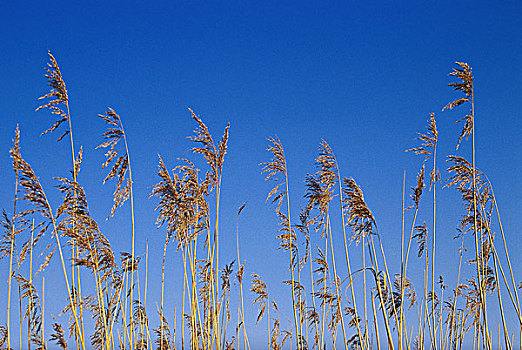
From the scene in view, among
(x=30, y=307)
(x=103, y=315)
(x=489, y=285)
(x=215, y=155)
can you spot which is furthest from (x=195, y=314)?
(x=489, y=285)

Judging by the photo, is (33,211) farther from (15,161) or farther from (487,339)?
(487,339)

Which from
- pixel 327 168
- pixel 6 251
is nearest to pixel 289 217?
pixel 327 168

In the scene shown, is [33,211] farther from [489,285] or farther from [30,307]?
[489,285]

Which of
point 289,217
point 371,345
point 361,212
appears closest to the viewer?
point 361,212

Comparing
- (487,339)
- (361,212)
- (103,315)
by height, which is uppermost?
(361,212)

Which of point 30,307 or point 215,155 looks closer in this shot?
point 215,155

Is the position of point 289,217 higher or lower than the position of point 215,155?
lower

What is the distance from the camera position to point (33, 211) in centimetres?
468

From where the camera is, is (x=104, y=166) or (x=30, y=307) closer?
(x=104, y=166)

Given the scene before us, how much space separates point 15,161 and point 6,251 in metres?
1.77

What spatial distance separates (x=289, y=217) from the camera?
583 centimetres

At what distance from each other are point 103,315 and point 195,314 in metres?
0.78

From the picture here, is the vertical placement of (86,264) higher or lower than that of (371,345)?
higher

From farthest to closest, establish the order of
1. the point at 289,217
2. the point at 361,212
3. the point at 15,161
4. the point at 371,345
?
the point at 289,217, the point at 371,345, the point at 361,212, the point at 15,161
